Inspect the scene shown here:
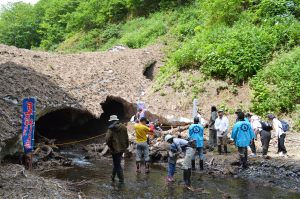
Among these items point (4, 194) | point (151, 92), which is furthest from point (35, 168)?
point (151, 92)

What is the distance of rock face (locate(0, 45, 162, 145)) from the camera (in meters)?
13.6

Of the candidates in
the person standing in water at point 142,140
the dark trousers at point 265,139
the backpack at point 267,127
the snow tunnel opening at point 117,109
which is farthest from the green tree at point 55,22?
the dark trousers at point 265,139

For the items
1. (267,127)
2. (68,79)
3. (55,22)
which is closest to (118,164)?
(267,127)

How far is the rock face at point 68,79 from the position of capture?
13.6 m

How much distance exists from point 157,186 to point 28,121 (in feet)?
14.5

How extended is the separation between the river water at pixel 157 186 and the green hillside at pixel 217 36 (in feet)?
20.0

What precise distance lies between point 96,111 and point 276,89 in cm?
851

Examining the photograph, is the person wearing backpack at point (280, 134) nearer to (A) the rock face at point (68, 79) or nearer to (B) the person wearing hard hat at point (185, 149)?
(B) the person wearing hard hat at point (185, 149)

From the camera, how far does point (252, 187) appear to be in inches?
414

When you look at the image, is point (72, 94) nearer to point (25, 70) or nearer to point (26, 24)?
point (25, 70)

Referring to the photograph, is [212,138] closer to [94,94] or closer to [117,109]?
[94,94]

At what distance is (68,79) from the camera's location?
764 inches

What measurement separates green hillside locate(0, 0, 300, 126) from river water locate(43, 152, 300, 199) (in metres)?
6.10

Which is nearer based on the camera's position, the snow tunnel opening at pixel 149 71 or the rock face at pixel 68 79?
the rock face at pixel 68 79
